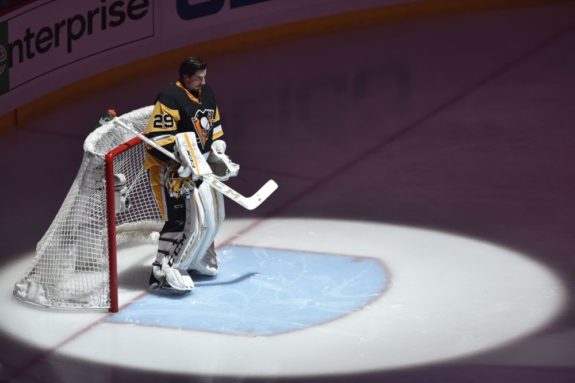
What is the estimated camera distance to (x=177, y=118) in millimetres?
6504

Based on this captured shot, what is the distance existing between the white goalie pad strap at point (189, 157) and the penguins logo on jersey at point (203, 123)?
0.13 m

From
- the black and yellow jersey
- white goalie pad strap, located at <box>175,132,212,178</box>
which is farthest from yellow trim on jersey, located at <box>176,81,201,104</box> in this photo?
white goalie pad strap, located at <box>175,132,212,178</box>

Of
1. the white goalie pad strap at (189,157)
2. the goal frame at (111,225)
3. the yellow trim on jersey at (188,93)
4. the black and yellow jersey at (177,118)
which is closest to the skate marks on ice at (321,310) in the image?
the goal frame at (111,225)

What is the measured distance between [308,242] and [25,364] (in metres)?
2.29

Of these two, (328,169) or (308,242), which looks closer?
(308,242)

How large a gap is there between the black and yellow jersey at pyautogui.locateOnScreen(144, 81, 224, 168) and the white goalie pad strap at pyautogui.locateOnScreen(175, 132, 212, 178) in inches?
3.5

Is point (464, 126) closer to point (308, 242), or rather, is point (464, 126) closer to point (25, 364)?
point (308, 242)

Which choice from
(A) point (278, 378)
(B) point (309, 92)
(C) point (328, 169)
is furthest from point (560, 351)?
(B) point (309, 92)

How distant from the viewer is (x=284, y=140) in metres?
9.80

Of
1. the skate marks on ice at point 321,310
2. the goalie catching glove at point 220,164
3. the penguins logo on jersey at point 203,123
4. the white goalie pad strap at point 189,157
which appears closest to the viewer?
the skate marks on ice at point 321,310

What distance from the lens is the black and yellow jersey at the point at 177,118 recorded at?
6.47m

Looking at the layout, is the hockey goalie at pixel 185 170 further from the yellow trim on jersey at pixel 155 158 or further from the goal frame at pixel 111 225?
the goal frame at pixel 111 225

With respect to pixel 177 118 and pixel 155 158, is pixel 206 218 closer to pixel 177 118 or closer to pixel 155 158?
pixel 155 158

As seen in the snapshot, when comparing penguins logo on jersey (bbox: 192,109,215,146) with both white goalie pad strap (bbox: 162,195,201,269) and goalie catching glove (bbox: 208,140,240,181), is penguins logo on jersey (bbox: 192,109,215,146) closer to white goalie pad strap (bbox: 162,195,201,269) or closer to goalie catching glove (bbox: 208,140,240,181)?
goalie catching glove (bbox: 208,140,240,181)
